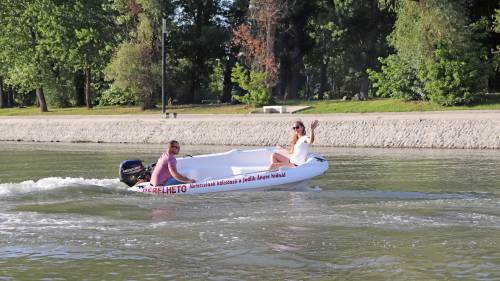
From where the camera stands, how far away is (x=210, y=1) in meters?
54.0

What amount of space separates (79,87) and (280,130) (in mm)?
34131

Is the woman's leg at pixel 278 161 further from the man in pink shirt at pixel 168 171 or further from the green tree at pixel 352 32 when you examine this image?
the green tree at pixel 352 32

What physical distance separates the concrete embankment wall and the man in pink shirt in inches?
559

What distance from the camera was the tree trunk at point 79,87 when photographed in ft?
197

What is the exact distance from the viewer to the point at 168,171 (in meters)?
15.9

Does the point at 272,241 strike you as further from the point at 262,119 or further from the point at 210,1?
the point at 210,1

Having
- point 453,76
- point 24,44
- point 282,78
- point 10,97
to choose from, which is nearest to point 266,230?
point 453,76

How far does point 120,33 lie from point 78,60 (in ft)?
12.4

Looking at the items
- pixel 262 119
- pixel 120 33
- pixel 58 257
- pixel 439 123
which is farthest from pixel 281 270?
pixel 120 33

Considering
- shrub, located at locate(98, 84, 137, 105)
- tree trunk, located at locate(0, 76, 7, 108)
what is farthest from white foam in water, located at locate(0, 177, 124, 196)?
tree trunk, located at locate(0, 76, 7, 108)

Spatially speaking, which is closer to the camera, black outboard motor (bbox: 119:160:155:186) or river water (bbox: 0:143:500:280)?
river water (bbox: 0:143:500:280)

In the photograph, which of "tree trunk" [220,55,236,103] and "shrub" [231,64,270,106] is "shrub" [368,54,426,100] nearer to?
"shrub" [231,64,270,106]

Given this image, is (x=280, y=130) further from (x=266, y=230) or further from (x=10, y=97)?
(x=10, y=97)

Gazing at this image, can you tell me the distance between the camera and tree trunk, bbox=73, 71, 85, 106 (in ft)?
197
